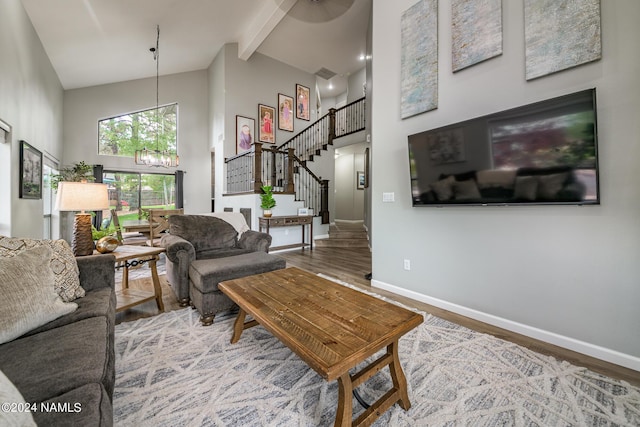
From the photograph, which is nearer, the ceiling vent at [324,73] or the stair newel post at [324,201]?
the stair newel post at [324,201]

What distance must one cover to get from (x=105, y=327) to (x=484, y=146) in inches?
109

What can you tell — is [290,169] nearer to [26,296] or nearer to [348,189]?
[348,189]

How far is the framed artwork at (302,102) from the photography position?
7805 mm

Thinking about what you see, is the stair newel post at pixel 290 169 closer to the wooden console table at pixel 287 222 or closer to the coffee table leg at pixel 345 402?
the wooden console table at pixel 287 222

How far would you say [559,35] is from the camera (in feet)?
5.67

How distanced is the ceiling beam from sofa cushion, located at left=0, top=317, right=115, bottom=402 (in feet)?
18.9

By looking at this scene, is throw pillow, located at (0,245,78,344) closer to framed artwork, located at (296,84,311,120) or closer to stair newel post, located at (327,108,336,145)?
stair newel post, located at (327,108,336,145)

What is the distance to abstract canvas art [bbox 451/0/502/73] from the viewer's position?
203cm

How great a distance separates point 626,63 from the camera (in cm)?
154

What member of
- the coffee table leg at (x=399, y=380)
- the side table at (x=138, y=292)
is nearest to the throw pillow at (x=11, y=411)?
the coffee table leg at (x=399, y=380)

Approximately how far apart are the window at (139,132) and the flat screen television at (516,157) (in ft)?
23.9

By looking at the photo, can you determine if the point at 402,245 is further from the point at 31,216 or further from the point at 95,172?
the point at 95,172

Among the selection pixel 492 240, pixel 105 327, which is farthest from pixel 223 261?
pixel 492 240

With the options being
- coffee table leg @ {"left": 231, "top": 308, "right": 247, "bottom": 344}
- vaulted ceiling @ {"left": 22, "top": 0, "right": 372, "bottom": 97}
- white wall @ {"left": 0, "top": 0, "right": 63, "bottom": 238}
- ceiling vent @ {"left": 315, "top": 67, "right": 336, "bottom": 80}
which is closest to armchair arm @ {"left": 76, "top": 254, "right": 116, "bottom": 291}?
coffee table leg @ {"left": 231, "top": 308, "right": 247, "bottom": 344}
